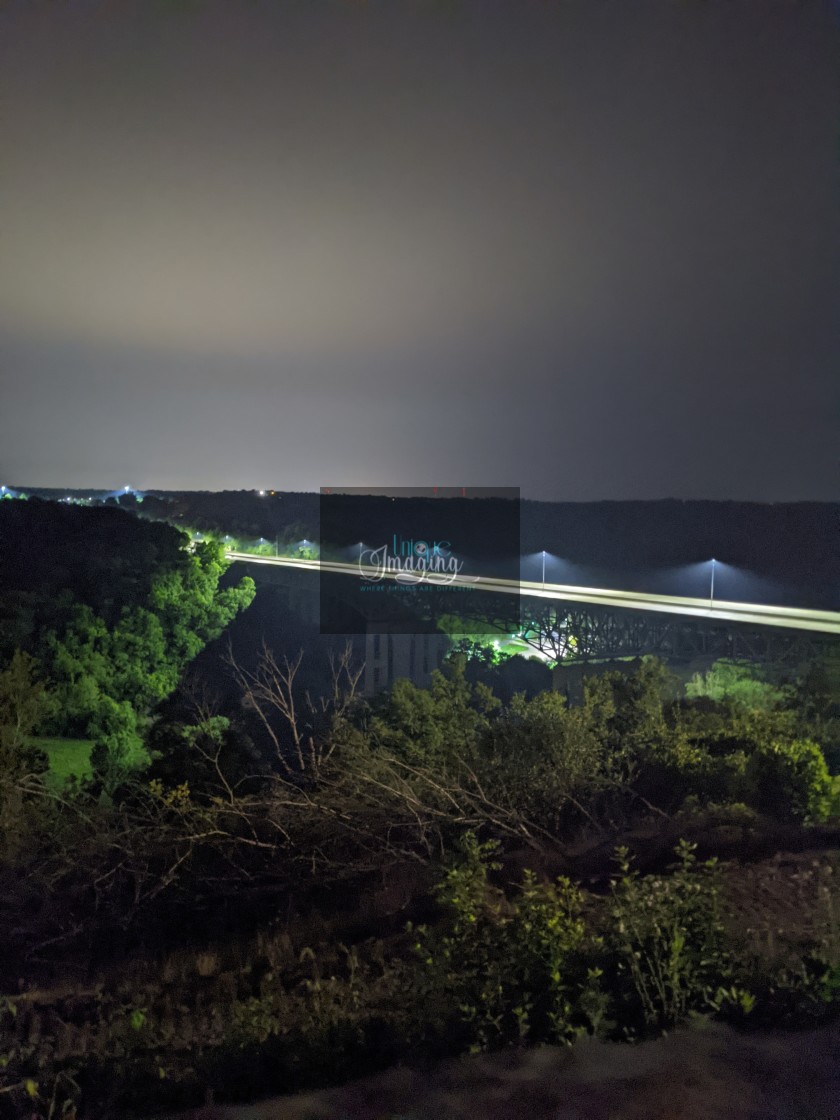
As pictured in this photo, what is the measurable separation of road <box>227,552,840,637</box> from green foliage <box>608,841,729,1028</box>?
9.46 metres

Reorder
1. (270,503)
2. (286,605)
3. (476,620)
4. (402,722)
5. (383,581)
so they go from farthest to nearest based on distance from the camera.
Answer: (270,503), (286,605), (383,581), (476,620), (402,722)

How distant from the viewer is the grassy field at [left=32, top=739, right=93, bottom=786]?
13.1 m

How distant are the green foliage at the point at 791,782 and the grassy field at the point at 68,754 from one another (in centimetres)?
1051

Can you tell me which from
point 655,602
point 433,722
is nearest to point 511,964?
point 433,722

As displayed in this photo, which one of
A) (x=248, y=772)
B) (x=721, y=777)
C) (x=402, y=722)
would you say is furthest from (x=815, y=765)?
(x=248, y=772)

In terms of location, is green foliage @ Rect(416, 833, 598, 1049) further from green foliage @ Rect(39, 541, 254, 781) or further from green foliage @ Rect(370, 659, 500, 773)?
green foliage @ Rect(39, 541, 254, 781)

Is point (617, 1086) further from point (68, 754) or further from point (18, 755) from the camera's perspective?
point (68, 754)

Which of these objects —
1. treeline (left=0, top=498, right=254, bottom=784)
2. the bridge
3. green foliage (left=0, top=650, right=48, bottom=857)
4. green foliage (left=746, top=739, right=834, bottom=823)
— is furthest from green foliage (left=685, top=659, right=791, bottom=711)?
treeline (left=0, top=498, right=254, bottom=784)

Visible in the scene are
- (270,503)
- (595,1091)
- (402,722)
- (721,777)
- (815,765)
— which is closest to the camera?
(595,1091)

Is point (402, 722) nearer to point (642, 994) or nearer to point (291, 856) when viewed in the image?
point (291, 856)

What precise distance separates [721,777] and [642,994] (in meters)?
3.36

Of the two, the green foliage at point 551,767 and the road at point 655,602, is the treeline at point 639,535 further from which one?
the green foliage at point 551,767

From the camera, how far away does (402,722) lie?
8.70 m

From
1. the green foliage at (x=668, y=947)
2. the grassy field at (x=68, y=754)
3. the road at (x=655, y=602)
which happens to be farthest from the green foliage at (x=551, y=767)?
the grassy field at (x=68, y=754)
